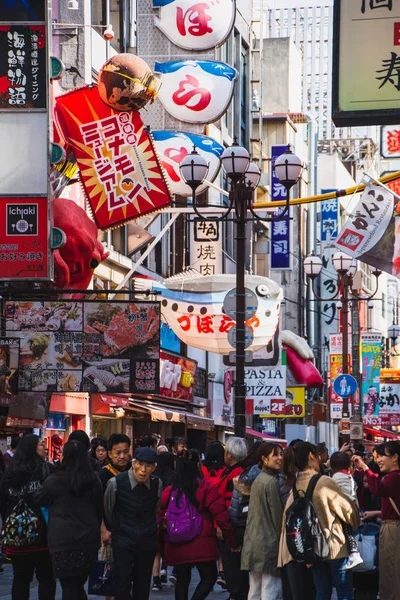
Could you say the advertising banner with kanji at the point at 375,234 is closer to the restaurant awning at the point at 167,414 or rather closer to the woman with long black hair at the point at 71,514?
→ the woman with long black hair at the point at 71,514

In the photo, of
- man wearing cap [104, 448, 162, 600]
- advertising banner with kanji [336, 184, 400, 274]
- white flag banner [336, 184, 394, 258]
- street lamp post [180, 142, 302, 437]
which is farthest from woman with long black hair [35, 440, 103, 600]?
white flag banner [336, 184, 394, 258]

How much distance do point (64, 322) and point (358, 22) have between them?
1226 centimetres

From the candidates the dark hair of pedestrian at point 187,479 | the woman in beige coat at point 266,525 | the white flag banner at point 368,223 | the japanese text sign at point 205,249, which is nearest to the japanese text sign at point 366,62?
the woman in beige coat at point 266,525

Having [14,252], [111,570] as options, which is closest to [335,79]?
[111,570]

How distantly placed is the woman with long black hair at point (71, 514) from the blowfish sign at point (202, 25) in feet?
66.1

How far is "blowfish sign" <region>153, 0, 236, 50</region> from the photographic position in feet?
100.0

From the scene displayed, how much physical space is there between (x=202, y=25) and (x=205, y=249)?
12.4 meters

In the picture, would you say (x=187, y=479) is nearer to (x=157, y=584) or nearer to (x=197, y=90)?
(x=157, y=584)

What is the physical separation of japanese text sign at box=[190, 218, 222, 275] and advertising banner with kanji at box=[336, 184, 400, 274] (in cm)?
1990

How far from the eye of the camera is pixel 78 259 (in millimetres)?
24375

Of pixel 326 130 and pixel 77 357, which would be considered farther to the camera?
pixel 326 130

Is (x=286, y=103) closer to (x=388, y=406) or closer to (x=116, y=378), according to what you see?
(x=388, y=406)

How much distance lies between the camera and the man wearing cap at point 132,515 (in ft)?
39.8

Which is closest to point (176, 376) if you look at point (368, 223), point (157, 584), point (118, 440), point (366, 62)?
point (368, 223)
